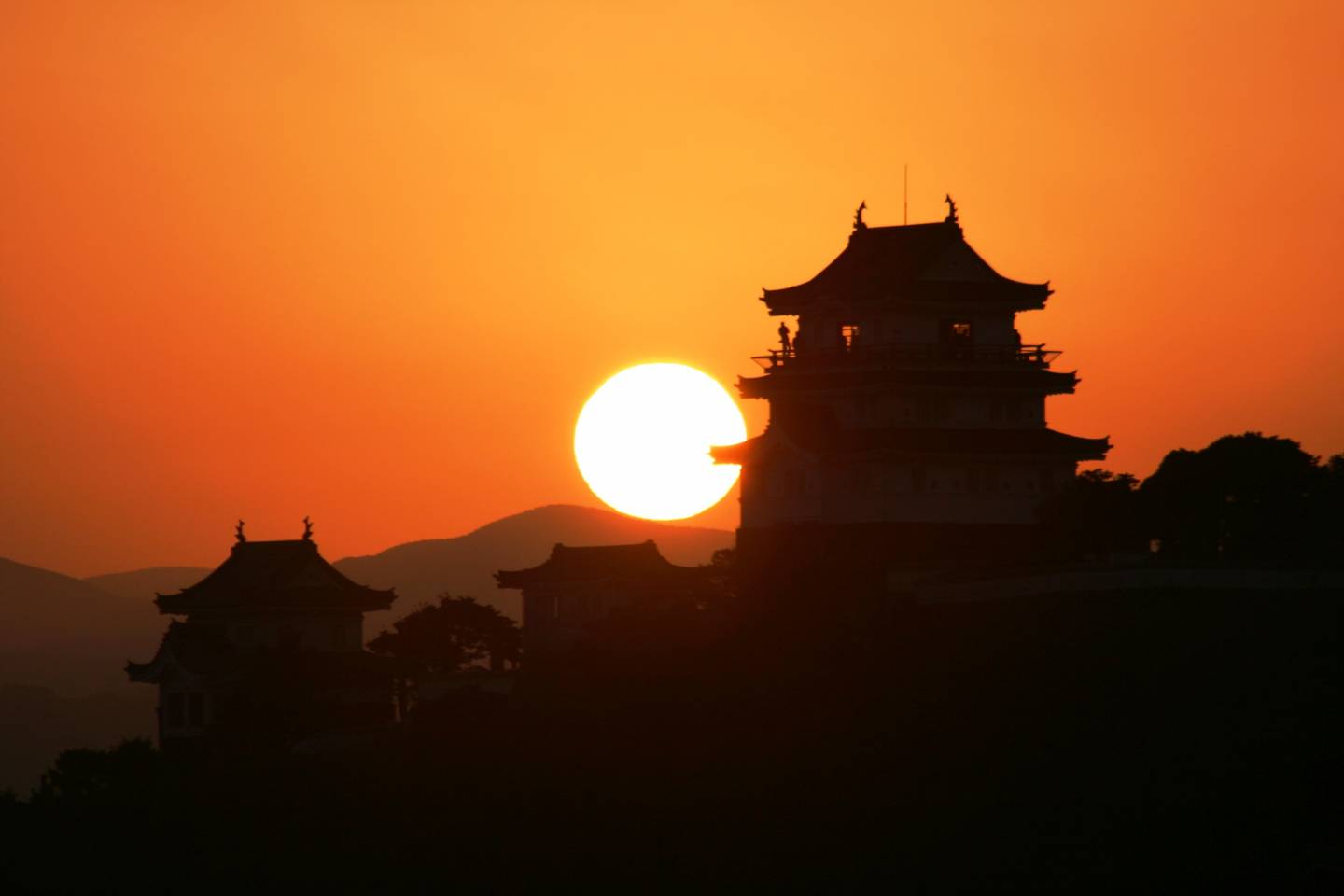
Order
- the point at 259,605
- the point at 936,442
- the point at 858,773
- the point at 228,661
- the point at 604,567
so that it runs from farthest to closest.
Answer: the point at 259,605 < the point at 228,661 < the point at 604,567 < the point at 936,442 < the point at 858,773

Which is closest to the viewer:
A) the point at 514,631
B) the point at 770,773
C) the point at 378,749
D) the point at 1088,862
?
the point at 1088,862

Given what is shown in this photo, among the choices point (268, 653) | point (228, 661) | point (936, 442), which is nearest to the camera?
point (936, 442)

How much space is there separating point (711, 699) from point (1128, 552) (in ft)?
48.5

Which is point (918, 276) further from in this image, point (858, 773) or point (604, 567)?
point (858, 773)

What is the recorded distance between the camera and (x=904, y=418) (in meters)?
84.6

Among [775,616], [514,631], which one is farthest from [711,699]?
[514,631]

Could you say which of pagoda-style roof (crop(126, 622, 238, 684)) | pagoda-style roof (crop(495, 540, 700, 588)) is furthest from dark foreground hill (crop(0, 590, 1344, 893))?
pagoda-style roof (crop(126, 622, 238, 684))

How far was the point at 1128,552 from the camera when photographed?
71.9m

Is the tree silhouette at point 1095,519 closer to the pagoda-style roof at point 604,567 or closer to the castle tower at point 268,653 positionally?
the pagoda-style roof at point 604,567

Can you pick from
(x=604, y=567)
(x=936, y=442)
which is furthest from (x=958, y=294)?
(x=604, y=567)

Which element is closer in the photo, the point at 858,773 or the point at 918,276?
the point at 858,773

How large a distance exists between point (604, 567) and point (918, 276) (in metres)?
17.8

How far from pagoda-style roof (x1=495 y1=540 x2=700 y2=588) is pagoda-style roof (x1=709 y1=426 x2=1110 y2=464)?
746 centimetres

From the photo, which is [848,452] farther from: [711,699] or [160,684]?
[160,684]
